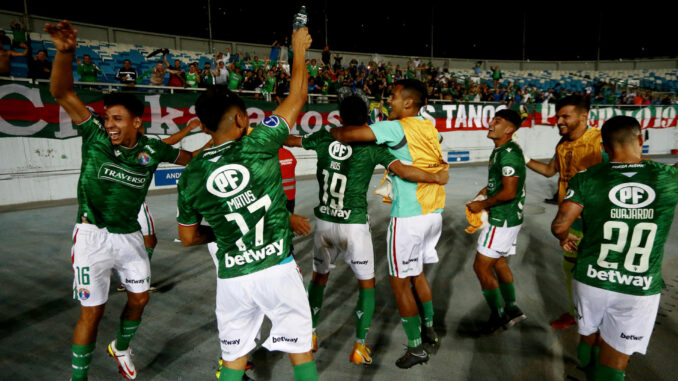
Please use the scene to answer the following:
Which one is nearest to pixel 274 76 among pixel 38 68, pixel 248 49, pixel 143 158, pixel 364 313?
pixel 38 68

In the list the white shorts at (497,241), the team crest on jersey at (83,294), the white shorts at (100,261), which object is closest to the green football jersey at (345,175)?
the white shorts at (497,241)

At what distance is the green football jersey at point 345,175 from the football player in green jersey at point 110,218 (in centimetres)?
151

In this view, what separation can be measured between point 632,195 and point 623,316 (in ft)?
2.62

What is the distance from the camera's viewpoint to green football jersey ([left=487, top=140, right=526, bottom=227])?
3.83 m

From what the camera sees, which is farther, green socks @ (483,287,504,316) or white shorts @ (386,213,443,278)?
green socks @ (483,287,504,316)

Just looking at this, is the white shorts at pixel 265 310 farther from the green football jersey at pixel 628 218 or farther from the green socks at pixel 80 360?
the green football jersey at pixel 628 218

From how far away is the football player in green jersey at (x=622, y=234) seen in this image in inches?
91.8

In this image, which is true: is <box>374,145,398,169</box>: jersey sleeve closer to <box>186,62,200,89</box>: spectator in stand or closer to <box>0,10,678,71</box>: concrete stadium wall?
<box>186,62,200,89</box>: spectator in stand

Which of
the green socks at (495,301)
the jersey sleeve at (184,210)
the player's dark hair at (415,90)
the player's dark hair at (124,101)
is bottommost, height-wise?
the green socks at (495,301)

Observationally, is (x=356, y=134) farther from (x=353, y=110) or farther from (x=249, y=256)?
(x=249, y=256)

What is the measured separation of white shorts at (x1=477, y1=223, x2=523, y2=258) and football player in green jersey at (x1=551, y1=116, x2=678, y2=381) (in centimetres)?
142

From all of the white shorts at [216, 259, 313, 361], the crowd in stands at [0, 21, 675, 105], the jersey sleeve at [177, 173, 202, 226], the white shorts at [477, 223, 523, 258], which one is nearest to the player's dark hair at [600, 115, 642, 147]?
the white shorts at [477, 223, 523, 258]

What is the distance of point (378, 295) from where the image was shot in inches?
188

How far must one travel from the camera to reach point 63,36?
2.32 m
